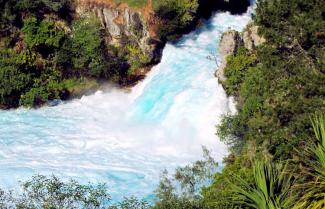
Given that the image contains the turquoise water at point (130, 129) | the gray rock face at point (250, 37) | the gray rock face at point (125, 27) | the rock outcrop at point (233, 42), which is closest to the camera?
the turquoise water at point (130, 129)

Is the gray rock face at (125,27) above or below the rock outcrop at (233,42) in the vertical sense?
below

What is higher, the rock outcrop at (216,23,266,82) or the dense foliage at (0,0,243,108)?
the rock outcrop at (216,23,266,82)

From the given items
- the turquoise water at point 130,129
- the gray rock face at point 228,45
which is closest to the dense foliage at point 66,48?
the turquoise water at point 130,129

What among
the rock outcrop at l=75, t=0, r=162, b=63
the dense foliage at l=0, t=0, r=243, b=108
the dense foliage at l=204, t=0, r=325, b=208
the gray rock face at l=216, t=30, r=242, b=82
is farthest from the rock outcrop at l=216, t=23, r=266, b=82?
the rock outcrop at l=75, t=0, r=162, b=63

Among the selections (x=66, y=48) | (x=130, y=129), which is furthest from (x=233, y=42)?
(x=66, y=48)

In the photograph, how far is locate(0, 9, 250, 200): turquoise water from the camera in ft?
112

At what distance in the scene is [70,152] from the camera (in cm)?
3631

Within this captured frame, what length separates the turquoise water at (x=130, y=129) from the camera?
34.0 m

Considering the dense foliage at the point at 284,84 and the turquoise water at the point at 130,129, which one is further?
the turquoise water at the point at 130,129

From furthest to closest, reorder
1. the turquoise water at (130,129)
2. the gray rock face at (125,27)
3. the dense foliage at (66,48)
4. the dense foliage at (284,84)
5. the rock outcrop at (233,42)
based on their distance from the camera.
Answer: the gray rock face at (125,27), the dense foliage at (66,48), the rock outcrop at (233,42), the turquoise water at (130,129), the dense foliage at (284,84)

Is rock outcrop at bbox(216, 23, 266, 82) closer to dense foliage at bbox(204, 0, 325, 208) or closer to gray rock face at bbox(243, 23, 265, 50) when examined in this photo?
gray rock face at bbox(243, 23, 265, 50)

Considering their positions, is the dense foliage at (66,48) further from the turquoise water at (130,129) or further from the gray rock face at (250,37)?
the gray rock face at (250,37)

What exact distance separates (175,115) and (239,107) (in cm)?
695

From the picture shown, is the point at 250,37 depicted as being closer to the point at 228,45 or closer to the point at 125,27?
the point at 228,45
